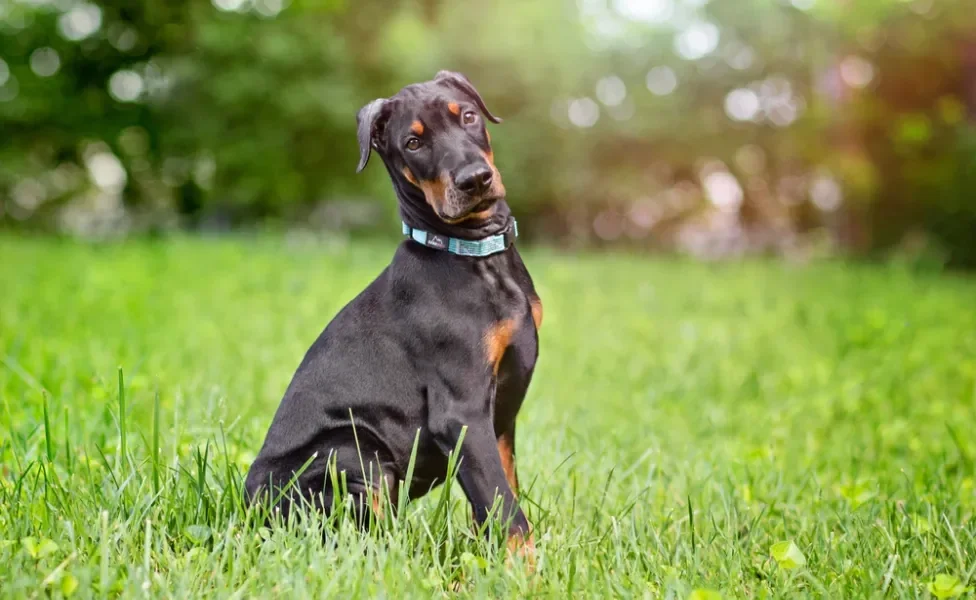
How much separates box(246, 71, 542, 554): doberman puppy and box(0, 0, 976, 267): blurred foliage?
14.7m

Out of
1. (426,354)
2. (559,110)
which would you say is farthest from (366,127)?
(559,110)

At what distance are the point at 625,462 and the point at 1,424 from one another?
9.16ft

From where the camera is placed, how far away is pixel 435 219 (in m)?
2.62

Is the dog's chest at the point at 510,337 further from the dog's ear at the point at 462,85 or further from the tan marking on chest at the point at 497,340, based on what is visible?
the dog's ear at the point at 462,85

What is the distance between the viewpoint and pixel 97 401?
4234 millimetres

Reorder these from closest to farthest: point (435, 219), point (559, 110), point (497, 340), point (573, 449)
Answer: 1. point (497, 340)
2. point (435, 219)
3. point (573, 449)
4. point (559, 110)

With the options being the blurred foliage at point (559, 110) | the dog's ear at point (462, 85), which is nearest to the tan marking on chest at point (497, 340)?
the dog's ear at point (462, 85)

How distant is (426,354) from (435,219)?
441mm

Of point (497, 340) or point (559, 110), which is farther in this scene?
point (559, 110)

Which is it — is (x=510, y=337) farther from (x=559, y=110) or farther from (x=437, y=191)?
(x=559, y=110)

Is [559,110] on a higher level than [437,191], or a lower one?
higher

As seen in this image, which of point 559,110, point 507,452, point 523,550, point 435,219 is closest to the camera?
point 523,550

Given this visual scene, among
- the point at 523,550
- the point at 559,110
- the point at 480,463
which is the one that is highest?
the point at 559,110

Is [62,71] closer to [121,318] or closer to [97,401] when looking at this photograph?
[121,318]
